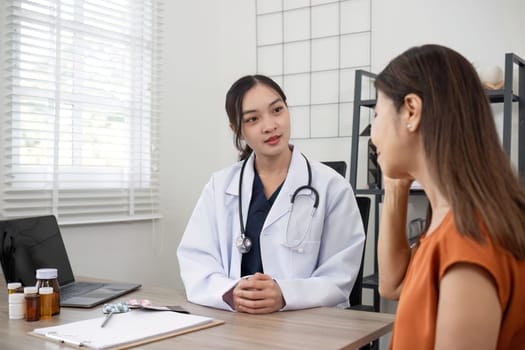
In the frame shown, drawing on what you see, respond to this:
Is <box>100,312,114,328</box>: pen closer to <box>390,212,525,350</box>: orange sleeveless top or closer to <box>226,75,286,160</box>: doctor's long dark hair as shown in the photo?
<box>390,212,525,350</box>: orange sleeveless top

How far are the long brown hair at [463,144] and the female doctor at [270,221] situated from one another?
2.48ft

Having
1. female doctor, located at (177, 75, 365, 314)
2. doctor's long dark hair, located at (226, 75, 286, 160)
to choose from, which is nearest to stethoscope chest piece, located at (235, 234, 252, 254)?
female doctor, located at (177, 75, 365, 314)

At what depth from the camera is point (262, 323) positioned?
4.30 feet

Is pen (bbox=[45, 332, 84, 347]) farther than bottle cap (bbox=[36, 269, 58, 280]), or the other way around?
bottle cap (bbox=[36, 269, 58, 280])

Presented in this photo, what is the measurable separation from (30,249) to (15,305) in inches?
16.1

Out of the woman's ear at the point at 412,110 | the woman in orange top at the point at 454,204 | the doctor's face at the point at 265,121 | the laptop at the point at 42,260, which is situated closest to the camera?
the woman in orange top at the point at 454,204

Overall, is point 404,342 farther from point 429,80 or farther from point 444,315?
point 429,80

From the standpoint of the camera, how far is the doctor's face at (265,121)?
1838 mm

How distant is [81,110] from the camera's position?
2564mm

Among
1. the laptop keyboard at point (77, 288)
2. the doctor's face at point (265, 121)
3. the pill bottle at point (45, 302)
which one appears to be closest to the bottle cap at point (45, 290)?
the pill bottle at point (45, 302)

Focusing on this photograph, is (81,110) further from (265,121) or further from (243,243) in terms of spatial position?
(243,243)

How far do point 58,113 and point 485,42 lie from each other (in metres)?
1.99

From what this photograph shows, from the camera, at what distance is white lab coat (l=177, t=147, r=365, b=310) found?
1625 millimetres

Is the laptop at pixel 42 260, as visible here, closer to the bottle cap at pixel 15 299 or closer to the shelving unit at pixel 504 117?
the bottle cap at pixel 15 299
